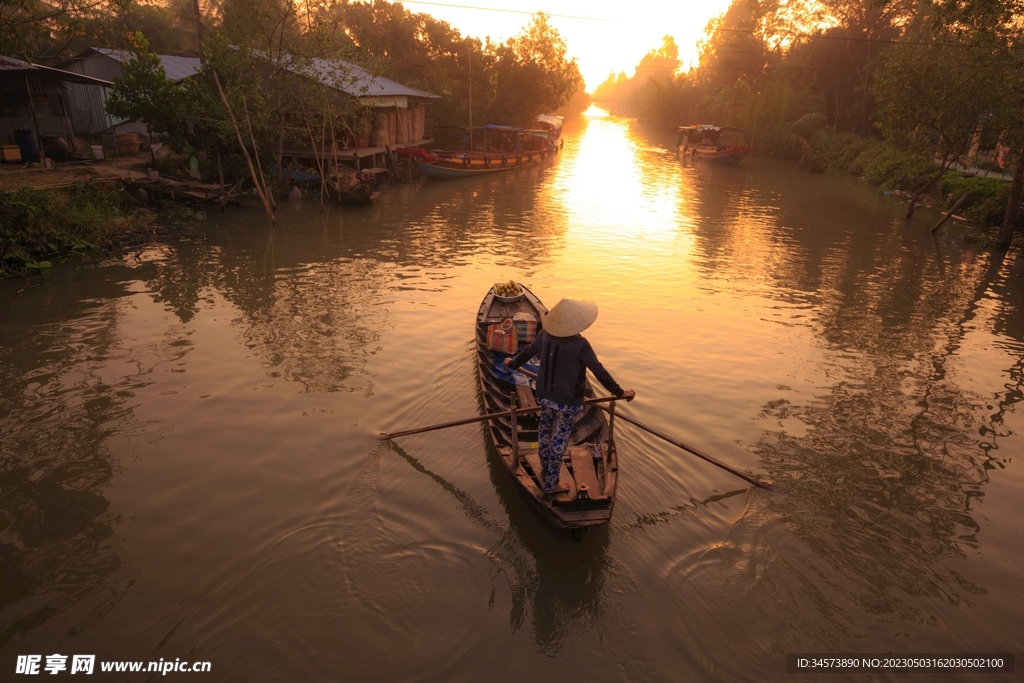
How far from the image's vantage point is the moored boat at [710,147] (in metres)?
37.4

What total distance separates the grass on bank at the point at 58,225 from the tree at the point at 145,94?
3.43 m

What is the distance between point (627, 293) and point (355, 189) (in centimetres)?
1173

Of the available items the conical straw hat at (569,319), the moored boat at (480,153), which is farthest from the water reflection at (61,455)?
the moored boat at (480,153)

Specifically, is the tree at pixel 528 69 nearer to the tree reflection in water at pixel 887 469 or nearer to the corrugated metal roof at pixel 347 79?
the corrugated metal roof at pixel 347 79

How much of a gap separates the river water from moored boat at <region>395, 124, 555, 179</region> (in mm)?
14862

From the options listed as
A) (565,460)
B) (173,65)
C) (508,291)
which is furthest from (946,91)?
(173,65)

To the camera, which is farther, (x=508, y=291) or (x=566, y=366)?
(x=508, y=291)

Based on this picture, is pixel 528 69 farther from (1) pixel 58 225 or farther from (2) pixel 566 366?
(2) pixel 566 366

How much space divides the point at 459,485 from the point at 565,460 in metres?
1.22

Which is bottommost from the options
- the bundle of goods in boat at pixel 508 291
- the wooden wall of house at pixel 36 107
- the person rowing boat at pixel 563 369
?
the bundle of goods in boat at pixel 508 291

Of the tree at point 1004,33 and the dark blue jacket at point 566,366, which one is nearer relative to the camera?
the dark blue jacket at point 566,366

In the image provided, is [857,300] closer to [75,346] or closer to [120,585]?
[120,585]

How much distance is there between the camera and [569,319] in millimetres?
4926

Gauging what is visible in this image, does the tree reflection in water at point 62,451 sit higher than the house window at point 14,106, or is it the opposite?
the house window at point 14,106
